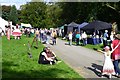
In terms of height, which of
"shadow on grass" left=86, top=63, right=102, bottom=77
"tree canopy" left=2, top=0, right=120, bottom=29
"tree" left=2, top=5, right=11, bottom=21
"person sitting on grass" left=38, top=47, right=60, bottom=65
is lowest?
"shadow on grass" left=86, top=63, right=102, bottom=77

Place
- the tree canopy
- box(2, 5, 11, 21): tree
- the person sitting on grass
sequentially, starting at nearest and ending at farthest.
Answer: the person sitting on grass < the tree canopy < box(2, 5, 11, 21): tree

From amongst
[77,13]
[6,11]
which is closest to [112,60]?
[77,13]

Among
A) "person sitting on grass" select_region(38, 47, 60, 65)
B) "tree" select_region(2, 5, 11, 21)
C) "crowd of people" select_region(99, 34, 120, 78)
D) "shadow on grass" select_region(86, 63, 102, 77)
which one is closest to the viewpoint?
"crowd of people" select_region(99, 34, 120, 78)

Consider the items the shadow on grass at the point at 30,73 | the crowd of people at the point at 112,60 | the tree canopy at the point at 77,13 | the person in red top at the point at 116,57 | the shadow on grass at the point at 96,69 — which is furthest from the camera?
the tree canopy at the point at 77,13

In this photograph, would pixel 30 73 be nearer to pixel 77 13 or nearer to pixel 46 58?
pixel 46 58

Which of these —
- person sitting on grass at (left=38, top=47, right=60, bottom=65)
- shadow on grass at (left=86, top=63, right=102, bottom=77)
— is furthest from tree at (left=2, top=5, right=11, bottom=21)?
shadow on grass at (left=86, top=63, right=102, bottom=77)

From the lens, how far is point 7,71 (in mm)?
13547

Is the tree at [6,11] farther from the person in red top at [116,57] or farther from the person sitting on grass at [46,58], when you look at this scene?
the person in red top at [116,57]

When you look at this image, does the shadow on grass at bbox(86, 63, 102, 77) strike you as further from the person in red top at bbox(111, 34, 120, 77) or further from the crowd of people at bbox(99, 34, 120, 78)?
the person in red top at bbox(111, 34, 120, 77)

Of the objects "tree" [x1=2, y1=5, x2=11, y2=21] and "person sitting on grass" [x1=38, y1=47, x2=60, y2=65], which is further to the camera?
"tree" [x1=2, y1=5, x2=11, y2=21]

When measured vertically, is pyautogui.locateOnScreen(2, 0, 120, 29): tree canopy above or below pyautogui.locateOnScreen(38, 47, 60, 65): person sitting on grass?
above

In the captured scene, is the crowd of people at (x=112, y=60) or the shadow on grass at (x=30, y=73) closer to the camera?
the shadow on grass at (x=30, y=73)

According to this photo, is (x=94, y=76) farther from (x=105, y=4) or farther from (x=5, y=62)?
(x=105, y=4)

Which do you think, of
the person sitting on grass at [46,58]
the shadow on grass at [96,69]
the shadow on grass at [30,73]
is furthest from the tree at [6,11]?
the shadow on grass at [30,73]
